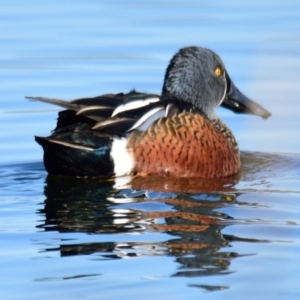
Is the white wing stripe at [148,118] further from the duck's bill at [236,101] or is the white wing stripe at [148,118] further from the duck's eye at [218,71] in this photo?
the duck's bill at [236,101]

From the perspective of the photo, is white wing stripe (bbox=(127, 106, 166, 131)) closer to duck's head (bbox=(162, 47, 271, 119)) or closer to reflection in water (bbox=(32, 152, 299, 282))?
reflection in water (bbox=(32, 152, 299, 282))

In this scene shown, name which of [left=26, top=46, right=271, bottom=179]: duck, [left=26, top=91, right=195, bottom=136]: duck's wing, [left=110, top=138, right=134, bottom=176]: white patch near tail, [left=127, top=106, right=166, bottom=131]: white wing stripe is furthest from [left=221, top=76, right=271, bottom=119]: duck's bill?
[left=110, top=138, right=134, bottom=176]: white patch near tail

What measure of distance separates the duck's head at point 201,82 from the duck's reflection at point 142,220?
1105 millimetres

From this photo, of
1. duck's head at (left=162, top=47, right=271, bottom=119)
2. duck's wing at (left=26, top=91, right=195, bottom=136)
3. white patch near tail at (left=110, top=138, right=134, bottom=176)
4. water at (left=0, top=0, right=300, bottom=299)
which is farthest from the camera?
duck's head at (left=162, top=47, right=271, bottom=119)

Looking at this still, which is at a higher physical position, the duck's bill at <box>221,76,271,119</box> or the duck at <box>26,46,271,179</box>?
the duck's bill at <box>221,76,271,119</box>

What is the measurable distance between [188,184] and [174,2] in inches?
240

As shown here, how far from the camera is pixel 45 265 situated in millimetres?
5266

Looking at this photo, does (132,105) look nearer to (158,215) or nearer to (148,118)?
(148,118)

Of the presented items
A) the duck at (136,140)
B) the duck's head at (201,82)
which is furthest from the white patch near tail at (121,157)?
the duck's head at (201,82)

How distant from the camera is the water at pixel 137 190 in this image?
4887mm

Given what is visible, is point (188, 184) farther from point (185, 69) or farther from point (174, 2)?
point (174, 2)

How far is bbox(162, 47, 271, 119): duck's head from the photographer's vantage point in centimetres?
830

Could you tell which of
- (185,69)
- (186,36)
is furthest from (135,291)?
(186,36)

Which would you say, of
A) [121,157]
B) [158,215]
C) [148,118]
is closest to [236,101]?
[148,118]
